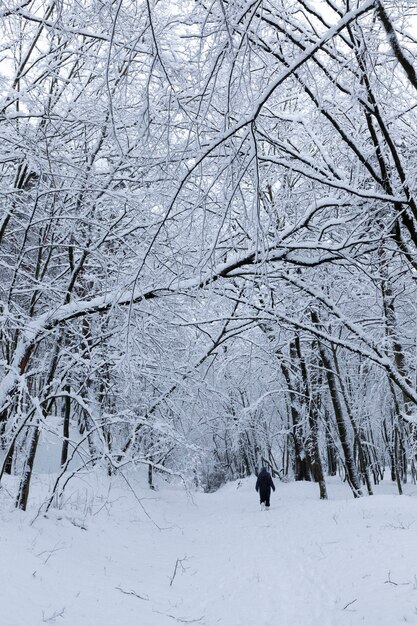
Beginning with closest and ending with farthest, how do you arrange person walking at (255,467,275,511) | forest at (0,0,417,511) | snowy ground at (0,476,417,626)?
1. forest at (0,0,417,511)
2. snowy ground at (0,476,417,626)
3. person walking at (255,467,275,511)

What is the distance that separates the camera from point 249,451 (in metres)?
37.0

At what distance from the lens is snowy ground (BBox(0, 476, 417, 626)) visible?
5.03m

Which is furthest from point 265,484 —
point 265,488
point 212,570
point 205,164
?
point 205,164

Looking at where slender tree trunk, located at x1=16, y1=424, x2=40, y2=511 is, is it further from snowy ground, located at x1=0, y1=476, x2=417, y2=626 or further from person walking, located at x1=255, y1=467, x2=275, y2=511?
person walking, located at x1=255, y1=467, x2=275, y2=511

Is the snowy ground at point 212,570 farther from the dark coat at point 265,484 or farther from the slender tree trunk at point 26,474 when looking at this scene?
the dark coat at point 265,484

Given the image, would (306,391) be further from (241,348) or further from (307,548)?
(307,548)

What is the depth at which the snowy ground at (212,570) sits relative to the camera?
5.03 metres

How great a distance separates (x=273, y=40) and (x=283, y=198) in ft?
8.41

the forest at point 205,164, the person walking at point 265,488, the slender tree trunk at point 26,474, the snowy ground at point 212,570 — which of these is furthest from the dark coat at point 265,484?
the slender tree trunk at point 26,474

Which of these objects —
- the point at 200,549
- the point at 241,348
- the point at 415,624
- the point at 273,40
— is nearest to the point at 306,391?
the point at 241,348

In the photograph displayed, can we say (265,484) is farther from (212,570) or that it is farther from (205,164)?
(205,164)

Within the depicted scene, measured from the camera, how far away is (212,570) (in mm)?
8172

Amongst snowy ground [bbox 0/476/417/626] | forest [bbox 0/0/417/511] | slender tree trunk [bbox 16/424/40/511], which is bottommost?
snowy ground [bbox 0/476/417/626]

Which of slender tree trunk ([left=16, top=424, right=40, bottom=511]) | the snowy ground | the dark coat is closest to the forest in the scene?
slender tree trunk ([left=16, top=424, right=40, bottom=511])
